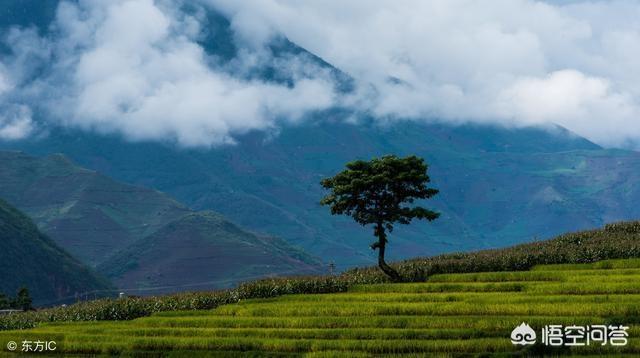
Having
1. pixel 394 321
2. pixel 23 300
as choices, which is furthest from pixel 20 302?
pixel 394 321

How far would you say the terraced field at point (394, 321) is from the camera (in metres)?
44.2

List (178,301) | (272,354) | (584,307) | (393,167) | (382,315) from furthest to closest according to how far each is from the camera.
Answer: (393,167)
(178,301)
(382,315)
(584,307)
(272,354)

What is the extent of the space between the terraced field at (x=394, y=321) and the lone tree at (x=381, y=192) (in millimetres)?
8593

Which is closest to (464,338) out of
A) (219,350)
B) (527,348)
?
(527,348)

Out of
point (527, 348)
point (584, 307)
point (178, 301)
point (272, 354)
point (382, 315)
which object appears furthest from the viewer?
point (178, 301)

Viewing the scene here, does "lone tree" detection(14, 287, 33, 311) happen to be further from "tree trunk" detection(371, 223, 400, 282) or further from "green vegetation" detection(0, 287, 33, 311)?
"tree trunk" detection(371, 223, 400, 282)

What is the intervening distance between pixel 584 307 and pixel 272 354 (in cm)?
1861

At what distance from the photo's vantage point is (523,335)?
141 feet

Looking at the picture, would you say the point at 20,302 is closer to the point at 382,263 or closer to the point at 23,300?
the point at 23,300

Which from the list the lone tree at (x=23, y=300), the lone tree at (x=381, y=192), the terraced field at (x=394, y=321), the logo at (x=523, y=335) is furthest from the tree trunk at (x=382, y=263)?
the lone tree at (x=23, y=300)

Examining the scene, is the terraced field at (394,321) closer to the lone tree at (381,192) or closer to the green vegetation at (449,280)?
the green vegetation at (449,280)

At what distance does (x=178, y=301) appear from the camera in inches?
2702

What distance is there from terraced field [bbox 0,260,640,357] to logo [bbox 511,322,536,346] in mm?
440

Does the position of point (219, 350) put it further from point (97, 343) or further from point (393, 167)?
point (393, 167)
